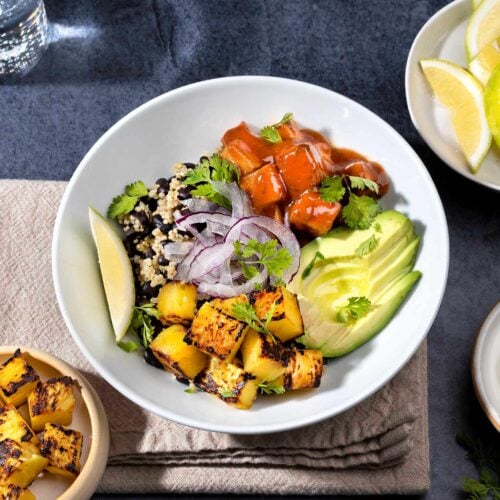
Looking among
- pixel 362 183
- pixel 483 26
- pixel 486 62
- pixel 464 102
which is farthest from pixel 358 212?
pixel 483 26

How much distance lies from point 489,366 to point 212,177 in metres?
1.21

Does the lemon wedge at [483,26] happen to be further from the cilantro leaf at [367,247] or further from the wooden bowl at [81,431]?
the wooden bowl at [81,431]

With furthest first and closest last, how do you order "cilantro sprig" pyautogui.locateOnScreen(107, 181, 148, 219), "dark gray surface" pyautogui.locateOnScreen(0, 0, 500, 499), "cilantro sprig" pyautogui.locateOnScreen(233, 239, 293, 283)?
1. "dark gray surface" pyautogui.locateOnScreen(0, 0, 500, 499)
2. "cilantro sprig" pyautogui.locateOnScreen(107, 181, 148, 219)
3. "cilantro sprig" pyautogui.locateOnScreen(233, 239, 293, 283)

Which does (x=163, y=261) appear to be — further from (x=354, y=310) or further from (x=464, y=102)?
(x=464, y=102)

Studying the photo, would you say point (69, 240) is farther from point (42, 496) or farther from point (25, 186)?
point (42, 496)

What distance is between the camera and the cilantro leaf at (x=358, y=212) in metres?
2.65

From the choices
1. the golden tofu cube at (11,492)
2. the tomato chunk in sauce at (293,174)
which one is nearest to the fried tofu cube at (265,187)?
the tomato chunk in sauce at (293,174)

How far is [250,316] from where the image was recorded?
2.46 meters

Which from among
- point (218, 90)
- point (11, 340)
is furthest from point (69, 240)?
point (218, 90)

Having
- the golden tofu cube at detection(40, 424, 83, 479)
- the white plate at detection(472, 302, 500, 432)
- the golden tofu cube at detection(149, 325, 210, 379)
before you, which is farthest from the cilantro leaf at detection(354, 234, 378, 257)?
the golden tofu cube at detection(40, 424, 83, 479)

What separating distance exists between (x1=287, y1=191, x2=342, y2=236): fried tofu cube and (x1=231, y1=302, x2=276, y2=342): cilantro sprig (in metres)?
0.32

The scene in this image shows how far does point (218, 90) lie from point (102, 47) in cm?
83

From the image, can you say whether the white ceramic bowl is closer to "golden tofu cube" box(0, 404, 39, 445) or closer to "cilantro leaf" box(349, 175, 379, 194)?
"cilantro leaf" box(349, 175, 379, 194)

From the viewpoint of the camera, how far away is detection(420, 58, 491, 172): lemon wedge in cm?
311
